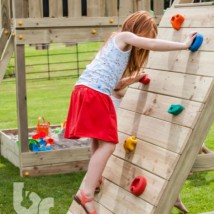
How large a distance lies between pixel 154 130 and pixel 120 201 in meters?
0.56

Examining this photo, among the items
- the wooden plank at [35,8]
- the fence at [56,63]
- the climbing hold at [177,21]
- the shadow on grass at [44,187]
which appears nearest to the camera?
the climbing hold at [177,21]

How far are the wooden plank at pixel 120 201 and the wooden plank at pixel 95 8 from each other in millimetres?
2732

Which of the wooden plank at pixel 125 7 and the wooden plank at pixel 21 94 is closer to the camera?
the wooden plank at pixel 21 94

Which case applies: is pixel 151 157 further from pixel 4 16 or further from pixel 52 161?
pixel 4 16

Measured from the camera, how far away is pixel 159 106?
14.3ft

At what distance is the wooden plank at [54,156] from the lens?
257 inches

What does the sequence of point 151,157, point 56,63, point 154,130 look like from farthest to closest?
point 56,63 → point 154,130 → point 151,157

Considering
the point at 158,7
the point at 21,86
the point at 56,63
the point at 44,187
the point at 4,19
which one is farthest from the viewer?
the point at 56,63

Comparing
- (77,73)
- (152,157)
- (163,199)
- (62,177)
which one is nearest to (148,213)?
(163,199)

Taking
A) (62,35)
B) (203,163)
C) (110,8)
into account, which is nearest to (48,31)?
(62,35)

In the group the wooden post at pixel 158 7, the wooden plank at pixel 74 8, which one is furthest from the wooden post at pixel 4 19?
the wooden post at pixel 158 7

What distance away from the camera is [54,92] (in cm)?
1505

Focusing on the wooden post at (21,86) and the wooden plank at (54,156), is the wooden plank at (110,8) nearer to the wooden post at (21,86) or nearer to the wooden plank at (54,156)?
the wooden post at (21,86)

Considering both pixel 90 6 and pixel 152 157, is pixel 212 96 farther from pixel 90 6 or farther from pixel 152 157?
pixel 90 6
